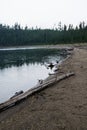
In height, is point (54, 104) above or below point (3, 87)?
above

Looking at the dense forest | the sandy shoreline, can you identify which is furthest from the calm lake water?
the dense forest

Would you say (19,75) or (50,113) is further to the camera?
(19,75)

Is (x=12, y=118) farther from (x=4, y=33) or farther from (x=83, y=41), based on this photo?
(x=4, y=33)

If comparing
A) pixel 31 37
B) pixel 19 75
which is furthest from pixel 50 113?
pixel 31 37

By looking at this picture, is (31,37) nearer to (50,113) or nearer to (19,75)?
(19,75)

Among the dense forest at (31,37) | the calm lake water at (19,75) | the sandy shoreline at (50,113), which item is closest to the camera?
the sandy shoreline at (50,113)

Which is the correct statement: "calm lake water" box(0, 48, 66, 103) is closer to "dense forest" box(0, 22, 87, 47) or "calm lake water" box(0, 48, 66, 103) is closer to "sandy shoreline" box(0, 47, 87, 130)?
"sandy shoreline" box(0, 47, 87, 130)

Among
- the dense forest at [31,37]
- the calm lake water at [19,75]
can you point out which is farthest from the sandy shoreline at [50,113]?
the dense forest at [31,37]

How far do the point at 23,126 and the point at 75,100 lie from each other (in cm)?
484

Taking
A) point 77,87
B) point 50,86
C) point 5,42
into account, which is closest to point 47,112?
point 77,87

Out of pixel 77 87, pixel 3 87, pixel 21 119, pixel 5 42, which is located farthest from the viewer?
pixel 5 42

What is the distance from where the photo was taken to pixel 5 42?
16462cm

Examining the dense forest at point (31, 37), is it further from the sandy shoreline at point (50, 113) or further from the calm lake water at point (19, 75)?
the sandy shoreline at point (50, 113)

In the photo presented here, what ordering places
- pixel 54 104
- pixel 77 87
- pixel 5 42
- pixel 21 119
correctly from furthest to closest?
1. pixel 5 42
2. pixel 77 87
3. pixel 54 104
4. pixel 21 119
